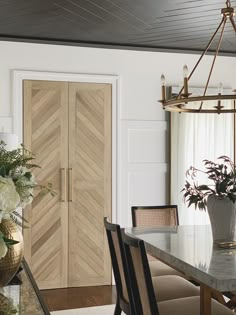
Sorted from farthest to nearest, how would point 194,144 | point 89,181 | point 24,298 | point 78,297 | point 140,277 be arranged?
point 194,144
point 89,181
point 78,297
point 140,277
point 24,298

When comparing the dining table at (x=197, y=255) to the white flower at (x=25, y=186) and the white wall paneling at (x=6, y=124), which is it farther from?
the white wall paneling at (x=6, y=124)

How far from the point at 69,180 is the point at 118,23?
1.77m

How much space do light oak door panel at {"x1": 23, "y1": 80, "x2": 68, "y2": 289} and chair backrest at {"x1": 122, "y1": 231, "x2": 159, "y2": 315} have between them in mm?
2366

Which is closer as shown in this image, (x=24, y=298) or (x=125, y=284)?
(x=24, y=298)

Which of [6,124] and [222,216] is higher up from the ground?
[6,124]

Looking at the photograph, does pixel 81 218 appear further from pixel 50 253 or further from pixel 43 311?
pixel 43 311

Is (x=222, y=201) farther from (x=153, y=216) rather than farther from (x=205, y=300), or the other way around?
(x=153, y=216)

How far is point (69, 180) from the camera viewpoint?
4.90m

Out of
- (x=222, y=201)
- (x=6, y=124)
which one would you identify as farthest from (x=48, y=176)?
(x=222, y=201)

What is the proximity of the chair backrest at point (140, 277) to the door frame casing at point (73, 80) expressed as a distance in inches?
97.7

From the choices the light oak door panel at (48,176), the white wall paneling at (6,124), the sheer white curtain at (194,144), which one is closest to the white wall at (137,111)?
the sheer white curtain at (194,144)

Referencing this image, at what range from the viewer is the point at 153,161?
5191 mm

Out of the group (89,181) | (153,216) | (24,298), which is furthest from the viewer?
(89,181)

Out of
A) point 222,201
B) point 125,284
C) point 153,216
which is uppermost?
point 222,201
